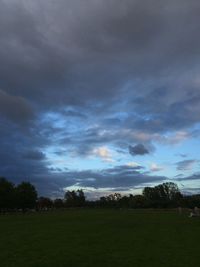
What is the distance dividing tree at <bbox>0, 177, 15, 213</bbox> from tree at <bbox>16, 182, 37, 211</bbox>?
5.97m

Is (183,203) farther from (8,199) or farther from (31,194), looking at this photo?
(8,199)

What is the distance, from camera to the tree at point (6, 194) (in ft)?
461

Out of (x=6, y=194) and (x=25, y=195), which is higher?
(x=25, y=195)

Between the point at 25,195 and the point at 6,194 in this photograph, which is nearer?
the point at 6,194

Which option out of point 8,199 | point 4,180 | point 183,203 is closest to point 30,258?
point 8,199

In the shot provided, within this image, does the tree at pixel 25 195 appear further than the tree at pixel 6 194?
Yes

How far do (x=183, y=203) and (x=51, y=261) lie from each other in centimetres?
15888

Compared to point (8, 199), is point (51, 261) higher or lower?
lower

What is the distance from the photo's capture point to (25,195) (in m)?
162

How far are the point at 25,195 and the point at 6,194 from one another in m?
19.9

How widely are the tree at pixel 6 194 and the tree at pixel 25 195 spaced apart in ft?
19.6

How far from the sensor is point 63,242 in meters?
29.0

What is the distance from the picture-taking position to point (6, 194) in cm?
14300

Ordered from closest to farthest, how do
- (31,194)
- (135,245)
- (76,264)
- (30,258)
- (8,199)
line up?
(76,264) → (30,258) → (135,245) → (8,199) → (31,194)
